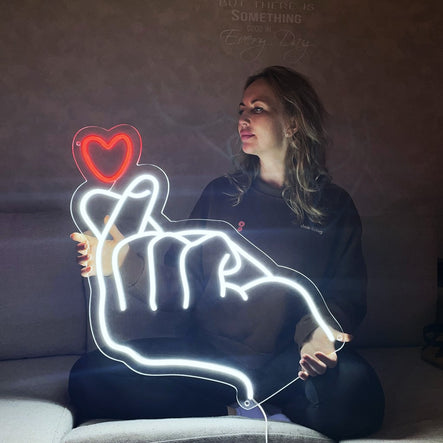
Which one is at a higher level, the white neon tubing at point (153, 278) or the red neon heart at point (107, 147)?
the red neon heart at point (107, 147)

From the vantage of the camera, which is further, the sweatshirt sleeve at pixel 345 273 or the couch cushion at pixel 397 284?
the couch cushion at pixel 397 284

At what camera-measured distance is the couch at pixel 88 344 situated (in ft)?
5.66

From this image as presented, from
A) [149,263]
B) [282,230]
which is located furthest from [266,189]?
[149,263]

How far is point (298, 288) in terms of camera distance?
1.77m

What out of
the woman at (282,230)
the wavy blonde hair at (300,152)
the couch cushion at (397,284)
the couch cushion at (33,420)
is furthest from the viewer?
the couch cushion at (397,284)

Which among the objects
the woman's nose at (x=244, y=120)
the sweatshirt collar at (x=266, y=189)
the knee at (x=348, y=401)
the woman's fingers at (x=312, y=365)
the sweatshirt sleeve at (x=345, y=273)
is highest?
the woman's nose at (x=244, y=120)

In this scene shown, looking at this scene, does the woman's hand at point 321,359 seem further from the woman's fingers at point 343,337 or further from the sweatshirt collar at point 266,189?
the sweatshirt collar at point 266,189

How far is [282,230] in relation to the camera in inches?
84.4

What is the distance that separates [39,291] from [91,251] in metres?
0.56

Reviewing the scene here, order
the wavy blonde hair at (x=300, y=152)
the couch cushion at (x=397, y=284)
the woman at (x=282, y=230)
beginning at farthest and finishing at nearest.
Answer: the couch cushion at (x=397, y=284), the wavy blonde hair at (x=300, y=152), the woman at (x=282, y=230)

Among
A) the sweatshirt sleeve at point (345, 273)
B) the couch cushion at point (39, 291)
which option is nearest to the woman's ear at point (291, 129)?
the sweatshirt sleeve at point (345, 273)

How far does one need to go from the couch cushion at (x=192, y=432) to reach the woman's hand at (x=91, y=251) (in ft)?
1.51

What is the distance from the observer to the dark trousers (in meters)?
1.77

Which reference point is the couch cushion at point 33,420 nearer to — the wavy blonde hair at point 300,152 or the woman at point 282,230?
the woman at point 282,230
